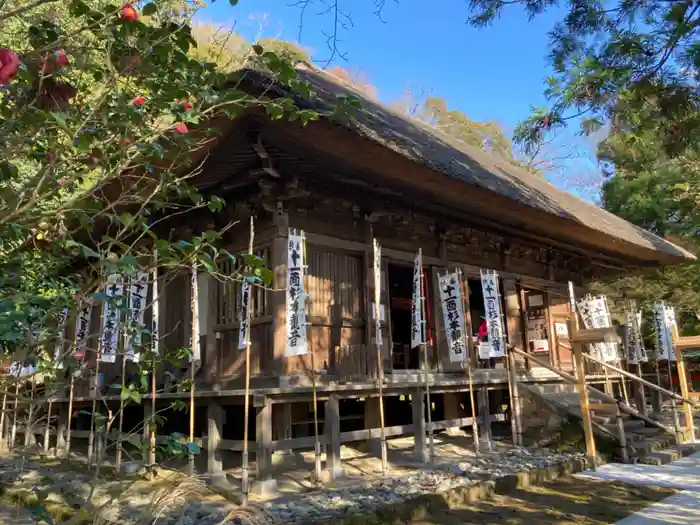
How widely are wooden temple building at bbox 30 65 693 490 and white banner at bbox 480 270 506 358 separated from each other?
0.49 m

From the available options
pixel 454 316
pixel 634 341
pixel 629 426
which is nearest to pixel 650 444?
pixel 629 426

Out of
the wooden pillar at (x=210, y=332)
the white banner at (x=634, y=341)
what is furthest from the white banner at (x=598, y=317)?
the wooden pillar at (x=210, y=332)

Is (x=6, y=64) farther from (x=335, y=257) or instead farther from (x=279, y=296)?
(x=335, y=257)

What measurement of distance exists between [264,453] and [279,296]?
1758mm

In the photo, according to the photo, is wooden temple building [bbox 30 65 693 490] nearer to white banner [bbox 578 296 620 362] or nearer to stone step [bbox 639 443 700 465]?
white banner [bbox 578 296 620 362]

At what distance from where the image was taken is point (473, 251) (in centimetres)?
896

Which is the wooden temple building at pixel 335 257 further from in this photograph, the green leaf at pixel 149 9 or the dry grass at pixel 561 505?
the green leaf at pixel 149 9

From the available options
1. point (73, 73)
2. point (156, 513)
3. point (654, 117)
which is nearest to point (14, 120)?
point (73, 73)

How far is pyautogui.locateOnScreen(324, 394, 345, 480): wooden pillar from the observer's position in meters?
5.52

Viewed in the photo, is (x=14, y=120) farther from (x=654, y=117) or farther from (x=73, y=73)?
(x=654, y=117)

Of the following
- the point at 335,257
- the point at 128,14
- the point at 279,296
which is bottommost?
the point at 279,296

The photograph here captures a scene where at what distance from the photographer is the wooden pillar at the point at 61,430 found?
8.11 metres

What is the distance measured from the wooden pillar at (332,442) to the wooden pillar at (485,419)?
2.43m

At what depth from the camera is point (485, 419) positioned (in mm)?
7332
